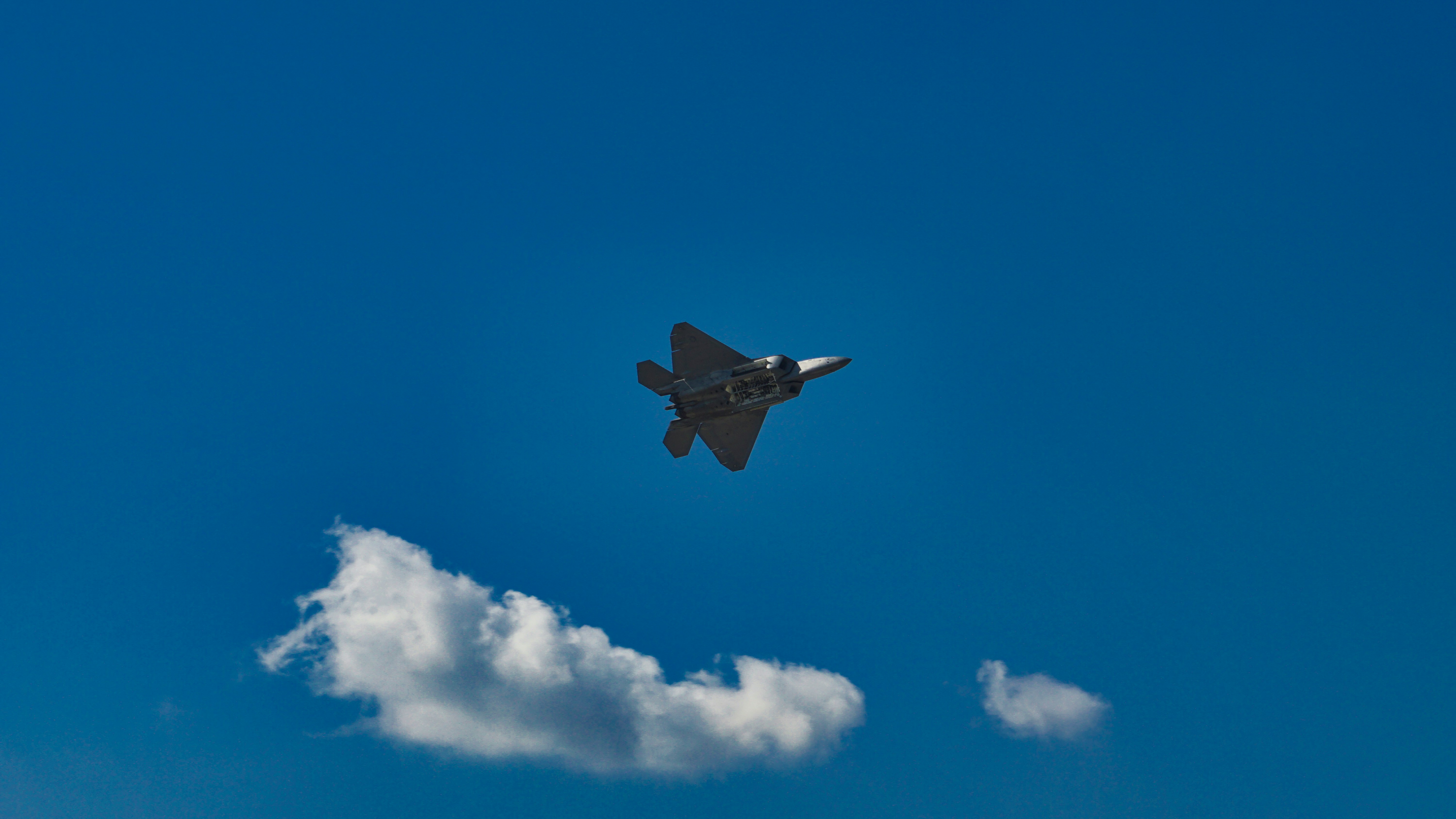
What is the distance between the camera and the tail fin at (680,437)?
4572 inches

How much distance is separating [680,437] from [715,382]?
772 cm

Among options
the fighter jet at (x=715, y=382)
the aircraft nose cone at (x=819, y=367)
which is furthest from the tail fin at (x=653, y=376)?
the aircraft nose cone at (x=819, y=367)

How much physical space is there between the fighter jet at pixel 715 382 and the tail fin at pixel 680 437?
0.06 meters

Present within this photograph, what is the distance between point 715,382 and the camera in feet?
371

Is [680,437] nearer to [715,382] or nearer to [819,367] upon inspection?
[715,382]

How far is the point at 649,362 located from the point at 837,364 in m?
19.3

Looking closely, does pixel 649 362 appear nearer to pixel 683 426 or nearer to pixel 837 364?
pixel 683 426

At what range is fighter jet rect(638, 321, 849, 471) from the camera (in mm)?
112500

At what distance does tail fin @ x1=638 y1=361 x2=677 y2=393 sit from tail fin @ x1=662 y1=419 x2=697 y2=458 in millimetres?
4592

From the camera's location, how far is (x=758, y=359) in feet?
370

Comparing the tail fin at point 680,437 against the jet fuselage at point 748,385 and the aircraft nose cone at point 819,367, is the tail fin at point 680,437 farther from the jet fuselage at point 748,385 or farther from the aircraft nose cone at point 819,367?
the aircraft nose cone at point 819,367

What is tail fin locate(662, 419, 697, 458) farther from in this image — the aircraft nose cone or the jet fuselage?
the aircraft nose cone

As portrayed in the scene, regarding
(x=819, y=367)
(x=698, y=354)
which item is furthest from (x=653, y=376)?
(x=819, y=367)

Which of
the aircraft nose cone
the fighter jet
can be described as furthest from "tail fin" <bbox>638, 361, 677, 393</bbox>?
the aircraft nose cone
